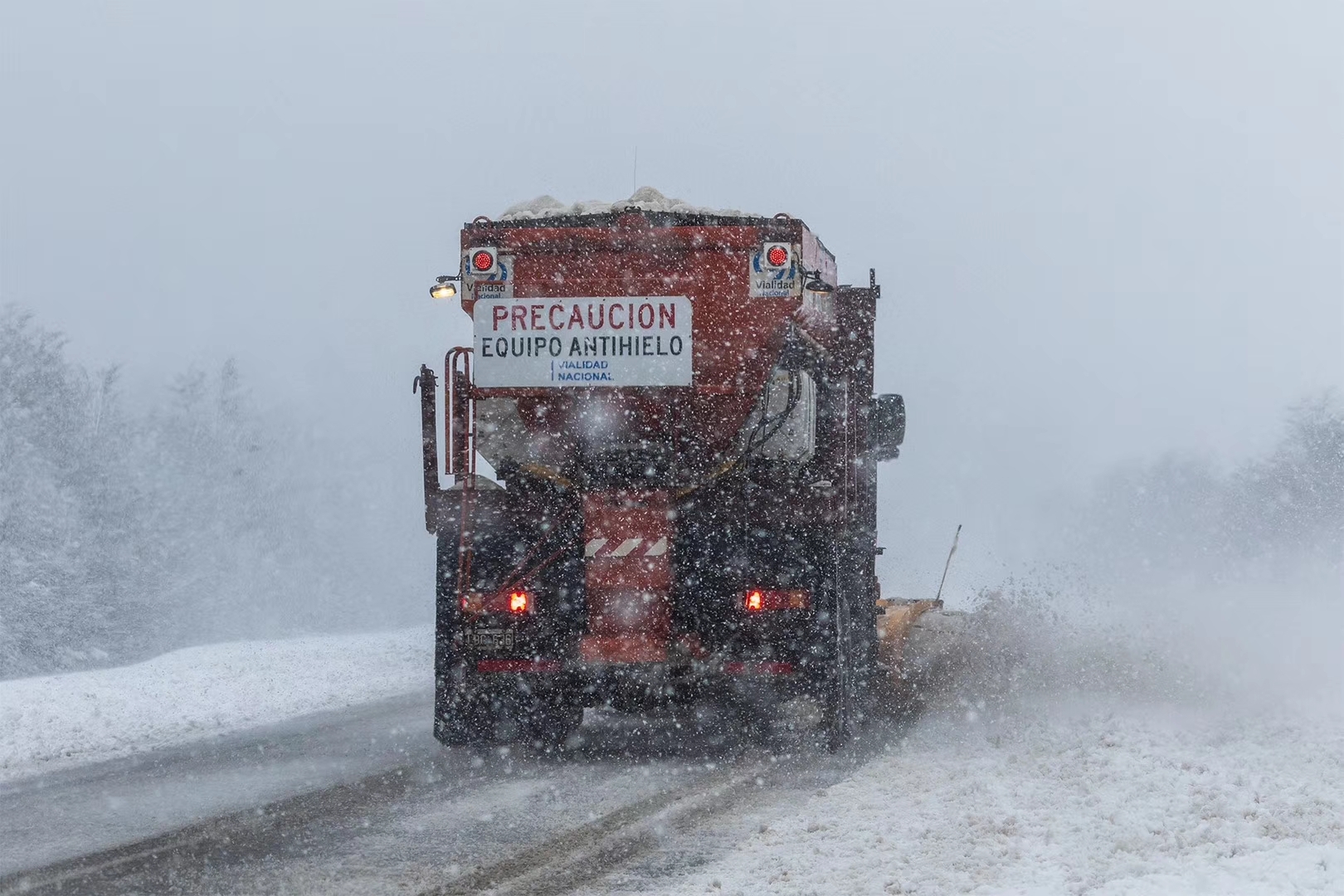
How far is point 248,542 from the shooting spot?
164ft

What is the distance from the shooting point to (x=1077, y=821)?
6.06 m

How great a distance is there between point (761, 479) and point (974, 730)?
8.17ft

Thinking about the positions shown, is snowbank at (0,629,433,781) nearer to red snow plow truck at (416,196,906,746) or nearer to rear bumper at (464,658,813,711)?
red snow plow truck at (416,196,906,746)

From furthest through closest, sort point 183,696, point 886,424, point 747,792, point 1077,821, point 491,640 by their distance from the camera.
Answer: point 183,696 → point 886,424 → point 491,640 → point 747,792 → point 1077,821

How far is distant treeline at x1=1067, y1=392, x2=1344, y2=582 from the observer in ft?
174

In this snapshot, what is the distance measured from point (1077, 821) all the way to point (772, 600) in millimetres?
3129

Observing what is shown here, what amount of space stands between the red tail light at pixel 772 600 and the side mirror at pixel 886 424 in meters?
2.44

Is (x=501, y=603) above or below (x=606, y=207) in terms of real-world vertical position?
below

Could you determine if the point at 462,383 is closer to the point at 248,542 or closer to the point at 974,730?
the point at 974,730

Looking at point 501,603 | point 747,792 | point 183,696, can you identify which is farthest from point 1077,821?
point 183,696

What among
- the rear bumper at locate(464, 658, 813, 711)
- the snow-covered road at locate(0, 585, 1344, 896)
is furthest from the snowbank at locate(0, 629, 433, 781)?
the rear bumper at locate(464, 658, 813, 711)

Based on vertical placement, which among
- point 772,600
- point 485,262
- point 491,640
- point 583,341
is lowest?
point 491,640

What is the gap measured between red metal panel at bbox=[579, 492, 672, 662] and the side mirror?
2772 millimetres

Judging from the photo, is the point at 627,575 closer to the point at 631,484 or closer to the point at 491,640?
the point at 631,484
